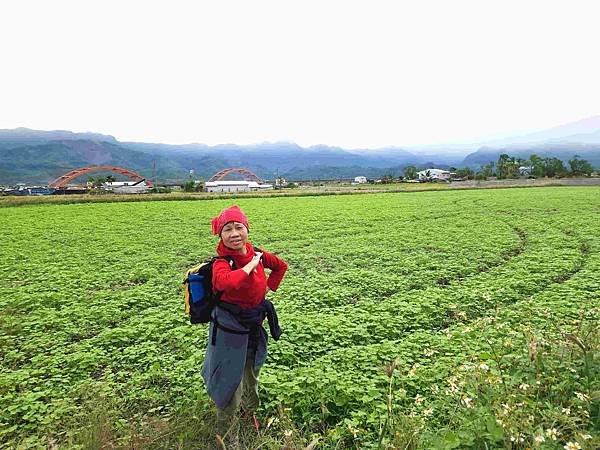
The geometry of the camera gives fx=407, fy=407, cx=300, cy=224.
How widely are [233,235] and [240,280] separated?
463 millimetres

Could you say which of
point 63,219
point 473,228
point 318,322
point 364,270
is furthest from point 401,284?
point 63,219

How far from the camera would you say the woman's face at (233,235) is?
11.9 ft

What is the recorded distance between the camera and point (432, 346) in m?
5.71

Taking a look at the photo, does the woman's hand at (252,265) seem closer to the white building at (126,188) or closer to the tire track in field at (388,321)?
the tire track in field at (388,321)

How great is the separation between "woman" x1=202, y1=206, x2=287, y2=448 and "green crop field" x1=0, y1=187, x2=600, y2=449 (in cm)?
46

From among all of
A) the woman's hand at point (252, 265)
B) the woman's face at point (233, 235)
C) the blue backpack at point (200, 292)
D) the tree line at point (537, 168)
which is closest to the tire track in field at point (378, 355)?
the blue backpack at point (200, 292)

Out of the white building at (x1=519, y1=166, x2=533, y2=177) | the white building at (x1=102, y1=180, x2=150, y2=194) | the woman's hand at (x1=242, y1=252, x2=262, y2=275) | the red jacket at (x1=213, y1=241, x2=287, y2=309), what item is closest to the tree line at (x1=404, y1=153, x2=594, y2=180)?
the white building at (x1=519, y1=166, x2=533, y2=177)

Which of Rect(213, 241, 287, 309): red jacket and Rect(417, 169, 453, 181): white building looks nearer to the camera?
Rect(213, 241, 287, 309): red jacket

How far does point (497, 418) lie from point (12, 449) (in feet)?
13.9

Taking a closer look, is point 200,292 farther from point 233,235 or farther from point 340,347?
point 340,347

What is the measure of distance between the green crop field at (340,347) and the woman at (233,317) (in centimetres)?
46

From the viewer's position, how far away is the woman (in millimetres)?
3627

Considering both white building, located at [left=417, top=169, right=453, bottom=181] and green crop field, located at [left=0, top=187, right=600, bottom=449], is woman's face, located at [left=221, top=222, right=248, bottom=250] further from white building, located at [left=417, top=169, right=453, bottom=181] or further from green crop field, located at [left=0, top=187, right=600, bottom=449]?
white building, located at [left=417, top=169, right=453, bottom=181]

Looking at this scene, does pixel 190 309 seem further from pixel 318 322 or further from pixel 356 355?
pixel 318 322
